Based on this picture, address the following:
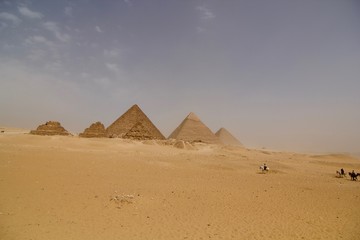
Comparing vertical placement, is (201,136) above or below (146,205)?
above

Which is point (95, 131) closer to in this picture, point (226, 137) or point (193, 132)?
point (193, 132)

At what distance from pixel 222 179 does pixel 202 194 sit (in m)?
3.89

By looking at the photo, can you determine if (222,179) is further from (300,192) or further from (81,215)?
(81,215)

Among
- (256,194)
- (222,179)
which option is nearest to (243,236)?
(256,194)

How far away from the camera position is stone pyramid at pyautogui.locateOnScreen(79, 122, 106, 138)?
3027 cm

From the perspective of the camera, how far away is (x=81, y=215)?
748cm

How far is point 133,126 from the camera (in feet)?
114

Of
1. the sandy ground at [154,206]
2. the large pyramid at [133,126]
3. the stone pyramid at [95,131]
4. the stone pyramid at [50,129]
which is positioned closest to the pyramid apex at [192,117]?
the large pyramid at [133,126]

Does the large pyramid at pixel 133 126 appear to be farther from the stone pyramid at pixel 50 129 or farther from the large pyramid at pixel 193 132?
the large pyramid at pixel 193 132

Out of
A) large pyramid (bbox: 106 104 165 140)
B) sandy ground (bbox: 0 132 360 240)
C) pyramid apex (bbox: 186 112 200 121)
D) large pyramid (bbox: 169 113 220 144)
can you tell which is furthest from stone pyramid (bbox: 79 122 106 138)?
pyramid apex (bbox: 186 112 200 121)

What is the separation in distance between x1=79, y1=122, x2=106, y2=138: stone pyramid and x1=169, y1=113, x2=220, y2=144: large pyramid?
56.5 feet

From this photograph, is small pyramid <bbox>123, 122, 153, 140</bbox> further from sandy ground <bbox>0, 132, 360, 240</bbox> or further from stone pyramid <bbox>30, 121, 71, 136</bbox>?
sandy ground <bbox>0, 132, 360, 240</bbox>

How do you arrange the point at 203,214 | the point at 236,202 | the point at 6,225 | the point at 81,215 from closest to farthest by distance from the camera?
the point at 6,225, the point at 81,215, the point at 203,214, the point at 236,202

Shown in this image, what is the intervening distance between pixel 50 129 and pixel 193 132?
24.7 metres
